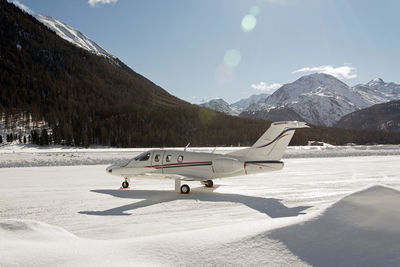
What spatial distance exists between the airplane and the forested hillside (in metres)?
62.7

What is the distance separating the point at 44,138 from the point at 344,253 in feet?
239

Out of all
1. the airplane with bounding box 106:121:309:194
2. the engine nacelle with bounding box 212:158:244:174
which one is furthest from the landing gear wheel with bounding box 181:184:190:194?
the engine nacelle with bounding box 212:158:244:174

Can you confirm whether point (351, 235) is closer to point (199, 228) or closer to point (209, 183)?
point (199, 228)

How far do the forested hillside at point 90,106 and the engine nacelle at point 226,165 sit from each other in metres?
64.9

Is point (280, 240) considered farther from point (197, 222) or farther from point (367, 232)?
point (197, 222)

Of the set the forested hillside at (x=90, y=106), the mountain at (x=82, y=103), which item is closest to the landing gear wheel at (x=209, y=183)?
the forested hillside at (x=90, y=106)

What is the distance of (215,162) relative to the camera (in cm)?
1277

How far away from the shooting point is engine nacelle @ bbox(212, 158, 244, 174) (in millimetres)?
12605

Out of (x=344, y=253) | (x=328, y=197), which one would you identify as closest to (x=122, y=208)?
(x=344, y=253)

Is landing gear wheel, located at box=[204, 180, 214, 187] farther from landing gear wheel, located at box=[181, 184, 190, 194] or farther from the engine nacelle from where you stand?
landing gear wheel, located at box=[181, 184, 190, 194]

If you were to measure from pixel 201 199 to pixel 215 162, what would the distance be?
207 cm

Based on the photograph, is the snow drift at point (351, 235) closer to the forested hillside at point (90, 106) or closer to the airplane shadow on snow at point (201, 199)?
the airplane shadow on snow at point (201, 199)

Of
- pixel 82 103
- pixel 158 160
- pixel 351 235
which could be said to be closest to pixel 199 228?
pixel 351 235

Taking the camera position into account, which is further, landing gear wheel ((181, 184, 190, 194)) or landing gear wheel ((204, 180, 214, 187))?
landing gear wheel ((204, 180, 214, 187))
